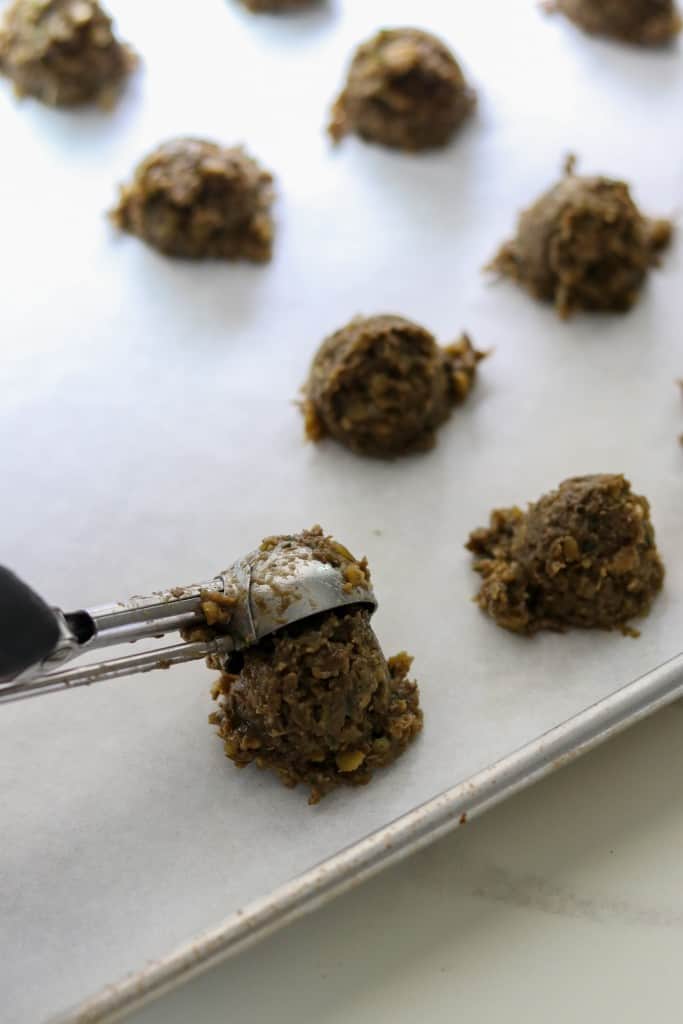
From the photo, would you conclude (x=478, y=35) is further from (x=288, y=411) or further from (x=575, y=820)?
(x=575, y=820)

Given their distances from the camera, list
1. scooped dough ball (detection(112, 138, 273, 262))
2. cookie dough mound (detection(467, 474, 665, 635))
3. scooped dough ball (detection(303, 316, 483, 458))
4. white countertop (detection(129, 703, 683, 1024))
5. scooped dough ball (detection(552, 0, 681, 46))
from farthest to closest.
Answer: scooped dough ball (detection(552, 0, 681, 46))
scooped dough ball (detection(112, 138, 273, 262))
scooped dough ball (detection(303, 316, 483, 458))
cookie dough mound (detection(467, 474, 665, 635))
white countertop (detection(129, 703, 683, 1024))

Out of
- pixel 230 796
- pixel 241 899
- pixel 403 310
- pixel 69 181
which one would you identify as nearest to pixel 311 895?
pixel 241 899

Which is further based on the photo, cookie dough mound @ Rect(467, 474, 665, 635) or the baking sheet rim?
cookie dough mound @ Rect(467, 474, 665, 635)

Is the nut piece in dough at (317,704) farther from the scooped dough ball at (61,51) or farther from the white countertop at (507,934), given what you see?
the scooped dough ball at (61,51)

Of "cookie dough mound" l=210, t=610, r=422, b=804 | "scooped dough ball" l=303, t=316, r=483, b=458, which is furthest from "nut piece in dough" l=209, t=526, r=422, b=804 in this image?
"scooped dough ball" l=303, t=316, r=483, b=458

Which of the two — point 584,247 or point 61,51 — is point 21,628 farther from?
point 61,51

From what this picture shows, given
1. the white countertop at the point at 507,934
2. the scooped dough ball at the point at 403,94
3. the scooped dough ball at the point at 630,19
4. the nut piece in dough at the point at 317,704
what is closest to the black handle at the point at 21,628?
the nut piece in dough at the point at 317,704

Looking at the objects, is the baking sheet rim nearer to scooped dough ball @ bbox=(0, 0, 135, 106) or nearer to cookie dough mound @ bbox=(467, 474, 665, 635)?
cookie dough mound @ bbox=(467, 474, 665, 635)
